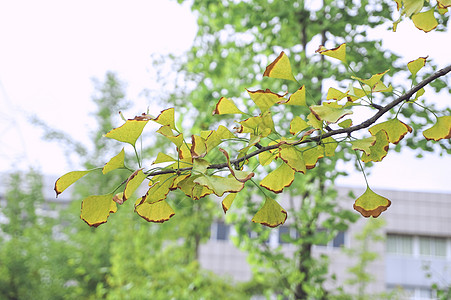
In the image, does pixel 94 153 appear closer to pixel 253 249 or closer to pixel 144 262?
pixel 144 262

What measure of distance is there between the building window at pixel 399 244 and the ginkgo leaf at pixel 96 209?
1122cm

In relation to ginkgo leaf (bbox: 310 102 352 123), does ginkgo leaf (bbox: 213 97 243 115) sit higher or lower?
higher

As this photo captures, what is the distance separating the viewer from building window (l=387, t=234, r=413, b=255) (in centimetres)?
1069

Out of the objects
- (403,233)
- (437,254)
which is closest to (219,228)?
(403,233)

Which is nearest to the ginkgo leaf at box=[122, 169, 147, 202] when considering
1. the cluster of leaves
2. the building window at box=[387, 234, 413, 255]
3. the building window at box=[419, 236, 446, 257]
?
the cluster of leaves

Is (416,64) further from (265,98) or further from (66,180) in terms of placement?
(66,180)

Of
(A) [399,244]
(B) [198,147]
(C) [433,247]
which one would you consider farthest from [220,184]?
(C) [433,247]

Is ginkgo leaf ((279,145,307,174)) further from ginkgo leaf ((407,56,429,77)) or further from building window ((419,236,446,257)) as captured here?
building window ((419,236,446,257))

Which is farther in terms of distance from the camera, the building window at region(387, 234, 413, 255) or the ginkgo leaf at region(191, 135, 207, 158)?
the building window at region(387, 234, 413, 255)

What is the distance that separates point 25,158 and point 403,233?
851 centimetres

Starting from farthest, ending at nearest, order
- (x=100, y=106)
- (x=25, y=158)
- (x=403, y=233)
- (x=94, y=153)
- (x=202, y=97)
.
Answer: (x=403, y=233), (x=100, y=106), (x=94, y=153), (x=25, y=158), (x=202, y=97)

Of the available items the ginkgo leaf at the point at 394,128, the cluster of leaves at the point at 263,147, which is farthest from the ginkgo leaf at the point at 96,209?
the ginkgo leaf at the point at 394,128

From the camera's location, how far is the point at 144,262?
2.50m

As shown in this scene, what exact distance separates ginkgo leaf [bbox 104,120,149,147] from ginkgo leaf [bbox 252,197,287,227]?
11 centimetres
